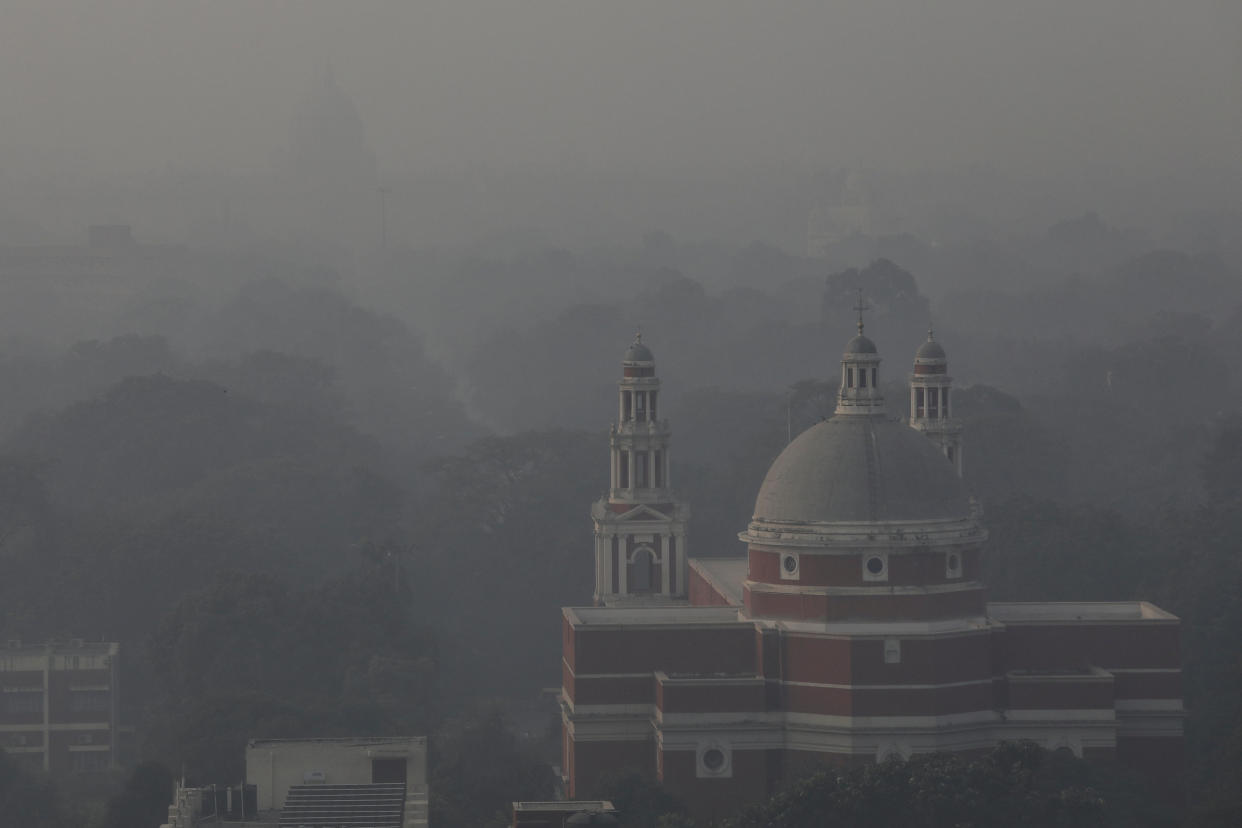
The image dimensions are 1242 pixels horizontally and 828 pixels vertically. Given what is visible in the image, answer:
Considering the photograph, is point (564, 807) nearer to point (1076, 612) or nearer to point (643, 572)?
point (1076, 612)

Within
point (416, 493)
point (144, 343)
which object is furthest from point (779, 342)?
point (416, 493)

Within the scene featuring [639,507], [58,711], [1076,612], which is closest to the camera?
[1076,612]

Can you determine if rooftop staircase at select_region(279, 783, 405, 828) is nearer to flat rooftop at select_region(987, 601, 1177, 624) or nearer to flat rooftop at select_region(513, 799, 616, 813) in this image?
flat rooftop at select_region(513, 799, 616, 813)

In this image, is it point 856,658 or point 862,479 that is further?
point 862,479

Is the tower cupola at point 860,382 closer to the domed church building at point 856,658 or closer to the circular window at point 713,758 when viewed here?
the domed church building at point 856,658

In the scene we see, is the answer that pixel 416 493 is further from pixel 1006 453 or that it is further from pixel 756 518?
pixel 756 518

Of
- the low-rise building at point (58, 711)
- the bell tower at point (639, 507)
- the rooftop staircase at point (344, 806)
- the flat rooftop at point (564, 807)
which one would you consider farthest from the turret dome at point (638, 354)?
the flat rooftop at point (564, 807)

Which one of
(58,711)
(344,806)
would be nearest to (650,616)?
(344,806)

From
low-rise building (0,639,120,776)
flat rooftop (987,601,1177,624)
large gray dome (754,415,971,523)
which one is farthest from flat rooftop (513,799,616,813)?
low-rise building (0,639,120,776)
